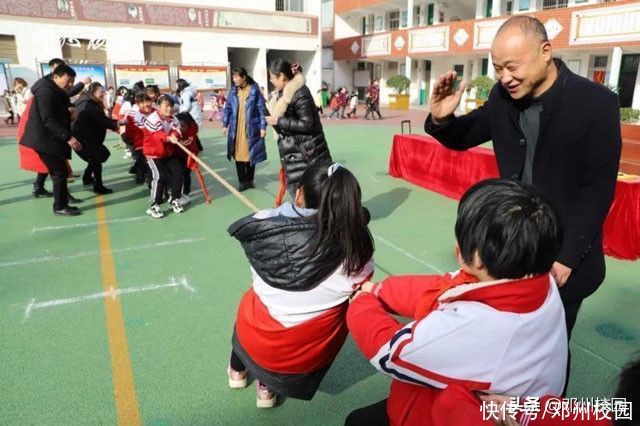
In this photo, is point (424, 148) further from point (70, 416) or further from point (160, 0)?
point (160, 0)

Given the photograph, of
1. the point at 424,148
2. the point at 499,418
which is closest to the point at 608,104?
the point at 499,418

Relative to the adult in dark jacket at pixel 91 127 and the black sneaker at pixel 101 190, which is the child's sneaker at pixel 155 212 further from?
the black sneaker at pixel 101 190

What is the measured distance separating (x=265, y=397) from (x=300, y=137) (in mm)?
Result: 2916

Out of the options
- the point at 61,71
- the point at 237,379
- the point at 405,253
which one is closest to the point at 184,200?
the point at 61,71

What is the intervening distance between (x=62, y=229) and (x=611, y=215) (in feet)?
18.8

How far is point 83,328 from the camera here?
314 cm

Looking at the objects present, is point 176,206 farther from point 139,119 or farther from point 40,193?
point 40,193

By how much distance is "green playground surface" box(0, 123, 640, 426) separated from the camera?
242 centimetres

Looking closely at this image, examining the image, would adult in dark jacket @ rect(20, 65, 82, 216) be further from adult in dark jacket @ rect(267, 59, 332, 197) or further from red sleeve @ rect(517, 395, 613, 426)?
red sleeve @ rect(517, 395, 613, 426)

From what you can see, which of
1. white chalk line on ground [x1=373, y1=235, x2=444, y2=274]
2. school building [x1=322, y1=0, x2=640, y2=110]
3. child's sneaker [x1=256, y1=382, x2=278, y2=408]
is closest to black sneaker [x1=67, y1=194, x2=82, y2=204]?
white chalk line on ground [x1=373, y1=235, x2=444, y2=274]

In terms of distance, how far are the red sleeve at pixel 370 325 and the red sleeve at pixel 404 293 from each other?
0.36 ft

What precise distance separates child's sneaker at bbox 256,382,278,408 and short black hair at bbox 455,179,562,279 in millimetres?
1531

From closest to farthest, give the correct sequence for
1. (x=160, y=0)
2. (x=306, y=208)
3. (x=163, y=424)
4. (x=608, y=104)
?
(x=608, y=104)
(x=306, y=208)
(x=163, y=424)
(x=160, y=0)

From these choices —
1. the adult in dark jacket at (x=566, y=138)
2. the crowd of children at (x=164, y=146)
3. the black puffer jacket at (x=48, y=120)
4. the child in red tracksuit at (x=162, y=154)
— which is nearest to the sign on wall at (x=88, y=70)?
the crowd of children at (x=164, y=146)
